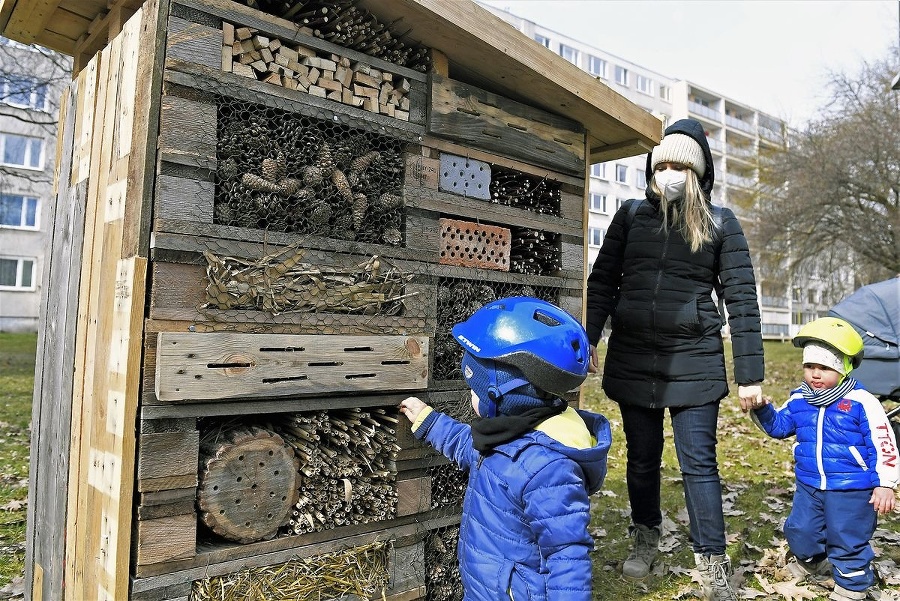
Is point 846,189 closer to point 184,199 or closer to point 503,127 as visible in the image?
point 503,127

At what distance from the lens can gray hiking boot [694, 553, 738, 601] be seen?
3.49m

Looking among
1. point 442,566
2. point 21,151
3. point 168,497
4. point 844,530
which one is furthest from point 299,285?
point 21,151

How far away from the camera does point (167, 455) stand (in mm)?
2574

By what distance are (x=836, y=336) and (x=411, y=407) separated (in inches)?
106

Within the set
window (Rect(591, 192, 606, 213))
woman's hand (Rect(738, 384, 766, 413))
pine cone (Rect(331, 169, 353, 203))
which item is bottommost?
woman's hand (Rect(738, 384, 766, 413))

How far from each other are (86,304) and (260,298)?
0.87m

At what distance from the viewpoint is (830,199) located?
18312mm

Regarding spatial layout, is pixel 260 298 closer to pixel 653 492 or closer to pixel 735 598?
pixel 653 492

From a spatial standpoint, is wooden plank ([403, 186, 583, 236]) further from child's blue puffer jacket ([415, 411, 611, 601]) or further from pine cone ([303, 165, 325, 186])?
child's blue puffer jacket ([415, 411, 611, 601])

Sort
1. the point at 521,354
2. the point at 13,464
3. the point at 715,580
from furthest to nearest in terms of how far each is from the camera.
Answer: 1. the point at 13,464
2. the point at 715,580
3. the point at 521,354

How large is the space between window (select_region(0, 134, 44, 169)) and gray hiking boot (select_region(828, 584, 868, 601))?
106 ft

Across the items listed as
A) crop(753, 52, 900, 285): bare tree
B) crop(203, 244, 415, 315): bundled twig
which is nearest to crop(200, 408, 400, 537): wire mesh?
crop(203, 244, 415, 315): bundled twig

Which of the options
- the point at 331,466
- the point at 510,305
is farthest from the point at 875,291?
the point at 331,466

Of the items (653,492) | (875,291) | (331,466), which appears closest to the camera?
(331,466)
